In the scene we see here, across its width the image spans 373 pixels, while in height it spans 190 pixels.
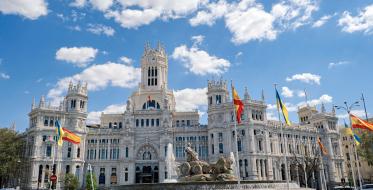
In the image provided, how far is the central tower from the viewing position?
107m

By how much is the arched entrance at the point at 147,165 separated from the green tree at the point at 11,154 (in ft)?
98.7

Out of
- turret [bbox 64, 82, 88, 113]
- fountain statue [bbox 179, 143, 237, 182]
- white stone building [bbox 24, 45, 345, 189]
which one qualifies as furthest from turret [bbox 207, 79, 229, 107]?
fountain statue [bbox 179, 143, 237, 182]

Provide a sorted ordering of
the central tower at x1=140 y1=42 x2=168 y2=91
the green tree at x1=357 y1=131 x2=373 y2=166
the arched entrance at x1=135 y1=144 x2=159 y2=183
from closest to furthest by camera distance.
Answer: the green tree at x1=357 y1=131 x2=373 y2=166 < the arched entrance at x1=135 y1=144 x2=159 y2=183 < the central tower at x1=140 y1=42 x2=168 y2=91

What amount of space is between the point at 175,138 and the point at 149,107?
14.0 meters

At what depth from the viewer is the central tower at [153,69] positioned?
10656 cm

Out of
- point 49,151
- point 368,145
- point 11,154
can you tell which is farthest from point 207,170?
point 11,154

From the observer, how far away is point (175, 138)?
9300cm

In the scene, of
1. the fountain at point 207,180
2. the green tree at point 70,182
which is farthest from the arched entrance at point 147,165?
the fountain at point 207,180

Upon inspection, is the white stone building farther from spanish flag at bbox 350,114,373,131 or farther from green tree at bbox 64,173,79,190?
spanish flag at bbox 350,114,373,131

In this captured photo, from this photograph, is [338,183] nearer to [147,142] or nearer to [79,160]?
[147,142]

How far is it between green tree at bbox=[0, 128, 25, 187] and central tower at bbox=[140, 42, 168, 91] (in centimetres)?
3890

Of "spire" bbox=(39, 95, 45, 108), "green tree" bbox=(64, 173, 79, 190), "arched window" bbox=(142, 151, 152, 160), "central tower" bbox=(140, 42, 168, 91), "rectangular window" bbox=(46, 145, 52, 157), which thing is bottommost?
"green tree" bbox=(64, 173, 79, 190)

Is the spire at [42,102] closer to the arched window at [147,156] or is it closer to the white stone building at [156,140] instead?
the white stone building at [156,140]

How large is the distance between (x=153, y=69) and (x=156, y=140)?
26846mm
